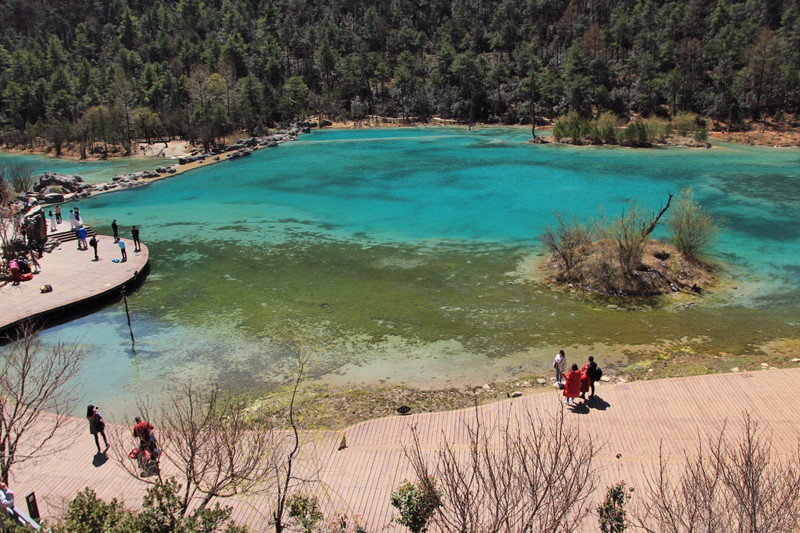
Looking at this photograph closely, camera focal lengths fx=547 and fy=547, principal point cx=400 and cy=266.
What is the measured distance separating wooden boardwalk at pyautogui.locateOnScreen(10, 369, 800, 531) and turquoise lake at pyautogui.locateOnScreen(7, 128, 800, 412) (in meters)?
3.53

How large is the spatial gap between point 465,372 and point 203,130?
7920 centimetres

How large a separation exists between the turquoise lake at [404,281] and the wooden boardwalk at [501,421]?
3.53m

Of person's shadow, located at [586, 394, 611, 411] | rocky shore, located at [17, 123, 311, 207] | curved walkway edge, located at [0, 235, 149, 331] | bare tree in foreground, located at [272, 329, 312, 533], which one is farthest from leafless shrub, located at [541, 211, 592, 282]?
rocky shore, located at [17, 123, 311, 207]

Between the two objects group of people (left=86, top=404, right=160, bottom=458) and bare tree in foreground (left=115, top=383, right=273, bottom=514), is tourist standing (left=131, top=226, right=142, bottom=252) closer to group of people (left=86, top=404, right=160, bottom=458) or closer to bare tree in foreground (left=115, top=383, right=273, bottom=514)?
bare tree in foreground (left=115, top=383, right=273, bottom=514)

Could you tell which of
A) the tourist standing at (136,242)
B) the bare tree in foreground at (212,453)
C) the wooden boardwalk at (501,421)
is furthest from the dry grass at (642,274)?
the tourist standing at (136,242)

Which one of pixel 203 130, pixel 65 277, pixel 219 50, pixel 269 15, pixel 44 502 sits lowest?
pixel 44 502

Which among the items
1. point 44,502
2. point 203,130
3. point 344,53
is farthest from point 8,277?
point 344,53

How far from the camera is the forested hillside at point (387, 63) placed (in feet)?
325

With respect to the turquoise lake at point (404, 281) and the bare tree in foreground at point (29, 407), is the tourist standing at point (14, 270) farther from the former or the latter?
the bare tree in foreground at point (29, 407)

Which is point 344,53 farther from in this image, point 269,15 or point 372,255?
point 372,255

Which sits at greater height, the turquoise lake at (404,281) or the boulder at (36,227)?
the boulder at (36,227)

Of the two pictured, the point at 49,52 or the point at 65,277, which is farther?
the point at 49,52

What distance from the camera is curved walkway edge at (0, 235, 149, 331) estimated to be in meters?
26.2

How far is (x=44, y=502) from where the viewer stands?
14.1m
